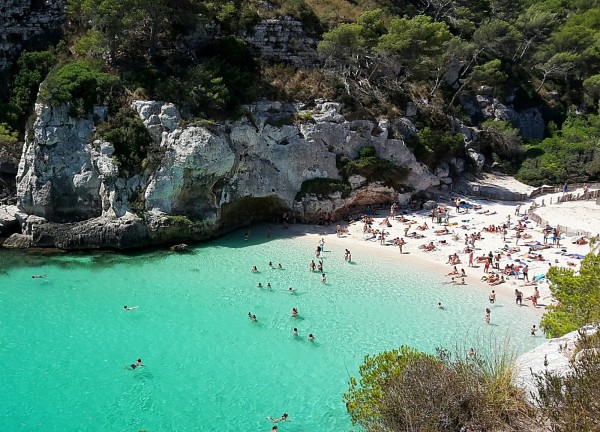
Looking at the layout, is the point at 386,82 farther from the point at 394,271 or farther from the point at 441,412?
the point at 441,412

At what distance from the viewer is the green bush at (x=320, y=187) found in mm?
29719

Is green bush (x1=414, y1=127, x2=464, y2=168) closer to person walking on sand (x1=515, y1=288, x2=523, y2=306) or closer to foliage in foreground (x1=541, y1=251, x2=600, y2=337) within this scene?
person walking on sand (x1=515, y1=288, x2=523, y2=306)

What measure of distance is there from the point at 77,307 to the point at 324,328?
10.3 metres

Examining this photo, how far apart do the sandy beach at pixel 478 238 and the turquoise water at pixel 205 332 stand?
1347 millimetres

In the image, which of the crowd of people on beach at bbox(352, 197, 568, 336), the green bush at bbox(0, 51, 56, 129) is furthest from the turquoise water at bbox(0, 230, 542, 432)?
the green bush at bbox(0, 51, 56, 129)

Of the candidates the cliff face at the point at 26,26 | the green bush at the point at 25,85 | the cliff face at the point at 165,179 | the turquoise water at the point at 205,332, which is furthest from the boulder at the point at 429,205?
the cliff face at the point at 26,26

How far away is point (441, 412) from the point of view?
805 cm

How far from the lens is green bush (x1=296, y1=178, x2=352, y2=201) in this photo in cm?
2972

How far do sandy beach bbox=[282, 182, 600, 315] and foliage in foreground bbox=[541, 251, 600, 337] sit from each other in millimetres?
8024

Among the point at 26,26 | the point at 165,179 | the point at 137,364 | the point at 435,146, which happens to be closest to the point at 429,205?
the point at 435,146

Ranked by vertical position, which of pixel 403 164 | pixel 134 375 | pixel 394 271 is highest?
pixel 403 164

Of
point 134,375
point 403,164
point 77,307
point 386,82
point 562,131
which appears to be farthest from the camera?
point 562,131

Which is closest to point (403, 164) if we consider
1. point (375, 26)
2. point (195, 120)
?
point (375, 26)

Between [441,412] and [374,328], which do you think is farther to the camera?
[374,328]
